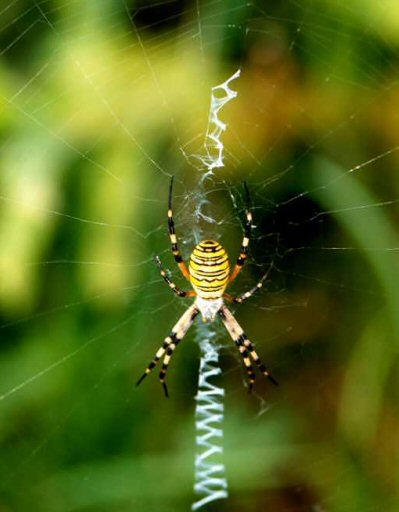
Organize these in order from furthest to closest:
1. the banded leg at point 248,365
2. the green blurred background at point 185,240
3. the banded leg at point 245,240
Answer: the banded leg at point 248,365, the banded leg at point 245,240, the green blurred background at point 185,240

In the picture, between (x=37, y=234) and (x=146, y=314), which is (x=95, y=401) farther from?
(x=37, y=234)

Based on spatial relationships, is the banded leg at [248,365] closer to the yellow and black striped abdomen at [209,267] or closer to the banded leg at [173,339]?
the banded leg at [173,339]

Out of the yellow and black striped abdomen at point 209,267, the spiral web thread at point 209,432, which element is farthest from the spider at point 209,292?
the spiral web thread at point 209,432

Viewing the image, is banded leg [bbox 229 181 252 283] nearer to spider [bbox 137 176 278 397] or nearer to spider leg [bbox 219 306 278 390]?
spider [bbox 137 176 278 397]

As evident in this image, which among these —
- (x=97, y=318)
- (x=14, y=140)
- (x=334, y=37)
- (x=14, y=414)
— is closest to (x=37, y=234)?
(x=14, y=140)

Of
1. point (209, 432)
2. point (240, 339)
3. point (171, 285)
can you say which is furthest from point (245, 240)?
point (209, 432)

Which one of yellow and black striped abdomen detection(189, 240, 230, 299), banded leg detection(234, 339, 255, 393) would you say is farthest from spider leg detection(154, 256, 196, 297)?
banded leg detection(234, 339, 255, 393)
